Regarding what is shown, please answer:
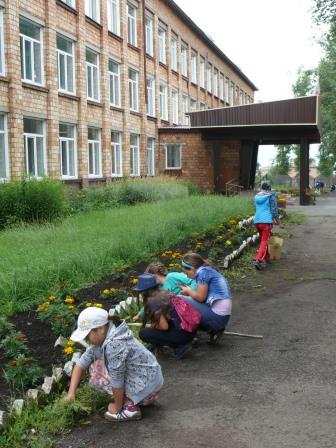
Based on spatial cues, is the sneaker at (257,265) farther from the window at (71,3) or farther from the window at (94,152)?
the window at (71,3)

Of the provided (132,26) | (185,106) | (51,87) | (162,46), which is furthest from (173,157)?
(51,87)

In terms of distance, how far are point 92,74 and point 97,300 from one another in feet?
67.7

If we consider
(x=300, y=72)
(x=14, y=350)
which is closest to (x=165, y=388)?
(x=14, y=350)

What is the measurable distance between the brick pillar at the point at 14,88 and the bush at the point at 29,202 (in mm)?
2820

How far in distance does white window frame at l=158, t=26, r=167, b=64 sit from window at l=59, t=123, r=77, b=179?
45.5 feet

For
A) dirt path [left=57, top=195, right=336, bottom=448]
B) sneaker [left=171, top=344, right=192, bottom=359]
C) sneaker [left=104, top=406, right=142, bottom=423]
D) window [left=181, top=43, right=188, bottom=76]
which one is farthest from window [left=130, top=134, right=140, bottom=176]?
sneaker [left=104, top=406, right=142, bottom=423]

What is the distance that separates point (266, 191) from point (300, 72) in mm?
54832

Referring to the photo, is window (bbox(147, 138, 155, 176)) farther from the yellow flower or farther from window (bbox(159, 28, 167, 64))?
the yellow flower

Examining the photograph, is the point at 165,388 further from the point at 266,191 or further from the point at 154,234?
the point at 266,191

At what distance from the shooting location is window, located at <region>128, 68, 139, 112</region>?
30516 millimetres

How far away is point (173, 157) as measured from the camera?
34156mm

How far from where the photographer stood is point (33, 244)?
404 inches

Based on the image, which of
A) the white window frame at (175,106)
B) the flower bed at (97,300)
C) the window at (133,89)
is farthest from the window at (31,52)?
the white window frame at (175,106)

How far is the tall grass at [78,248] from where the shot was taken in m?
7.11
